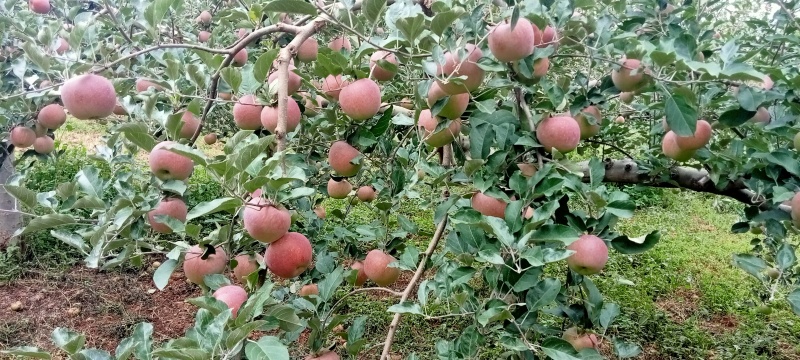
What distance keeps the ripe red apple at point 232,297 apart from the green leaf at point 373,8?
62 cm

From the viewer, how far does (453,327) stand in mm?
3100

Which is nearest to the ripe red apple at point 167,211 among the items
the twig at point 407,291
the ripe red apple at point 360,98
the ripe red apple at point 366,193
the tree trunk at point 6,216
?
the ripe red apple at point 360,98

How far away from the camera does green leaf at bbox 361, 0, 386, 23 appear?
1.18 metres

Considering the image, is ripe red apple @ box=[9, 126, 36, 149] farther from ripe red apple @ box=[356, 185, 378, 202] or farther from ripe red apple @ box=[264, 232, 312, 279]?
ripe red apple @ box=[264, 232, 312, 279]

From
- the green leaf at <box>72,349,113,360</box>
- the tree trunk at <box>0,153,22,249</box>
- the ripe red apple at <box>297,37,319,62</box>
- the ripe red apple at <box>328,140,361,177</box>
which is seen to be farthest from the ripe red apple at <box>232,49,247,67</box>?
the tree trunk at <box>0,153,22,249</box>

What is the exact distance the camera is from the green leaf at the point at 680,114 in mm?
1125

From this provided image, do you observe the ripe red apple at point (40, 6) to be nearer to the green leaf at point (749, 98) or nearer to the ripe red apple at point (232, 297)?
the ripe red apple at point (232, 297)

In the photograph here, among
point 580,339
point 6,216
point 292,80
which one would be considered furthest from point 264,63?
point 6,216

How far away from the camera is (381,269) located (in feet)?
5.34

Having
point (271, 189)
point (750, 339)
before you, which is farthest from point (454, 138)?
point (750, 339)

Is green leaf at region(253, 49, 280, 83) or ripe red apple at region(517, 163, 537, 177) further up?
green leaf at region(253, 49, 280, 83)

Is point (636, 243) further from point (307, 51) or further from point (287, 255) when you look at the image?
point (307, 51)

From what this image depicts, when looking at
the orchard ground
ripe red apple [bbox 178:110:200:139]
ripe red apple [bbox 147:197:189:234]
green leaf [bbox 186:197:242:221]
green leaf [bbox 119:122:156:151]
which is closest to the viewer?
green leaf [bbox 186:197:242:221]

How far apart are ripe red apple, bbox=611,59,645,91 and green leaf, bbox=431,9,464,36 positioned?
0.42m
